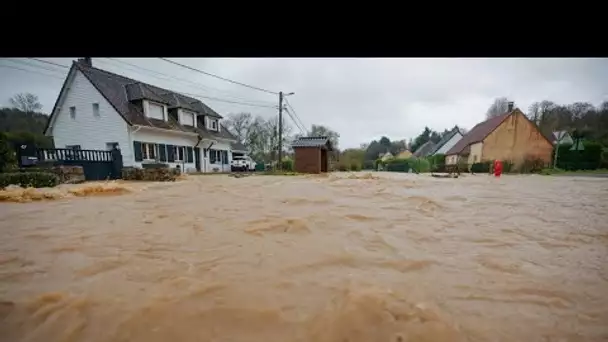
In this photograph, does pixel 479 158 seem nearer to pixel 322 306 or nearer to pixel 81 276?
pixel 322 306

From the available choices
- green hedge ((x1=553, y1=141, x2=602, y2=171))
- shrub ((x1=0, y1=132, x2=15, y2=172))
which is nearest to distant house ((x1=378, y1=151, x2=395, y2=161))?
green hedge ((x1=553, y1=141, x2=602, y2=171))

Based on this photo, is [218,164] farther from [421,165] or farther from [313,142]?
[421,165]

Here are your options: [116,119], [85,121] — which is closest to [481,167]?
[116,119]

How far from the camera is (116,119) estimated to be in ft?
17.8

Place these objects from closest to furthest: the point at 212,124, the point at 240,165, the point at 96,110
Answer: the point at 96,110, the point at 212,124, the point at 240,165

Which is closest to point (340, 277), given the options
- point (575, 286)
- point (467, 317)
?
point (467, 317)

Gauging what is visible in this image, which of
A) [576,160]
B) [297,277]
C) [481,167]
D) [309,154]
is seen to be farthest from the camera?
[309,154]

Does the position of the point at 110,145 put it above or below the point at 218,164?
above

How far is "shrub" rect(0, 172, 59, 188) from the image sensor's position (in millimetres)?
5246

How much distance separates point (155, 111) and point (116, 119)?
7.87ft

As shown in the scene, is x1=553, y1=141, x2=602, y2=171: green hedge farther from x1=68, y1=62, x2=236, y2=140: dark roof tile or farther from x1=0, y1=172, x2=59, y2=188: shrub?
x1=0, y1=172, x2=59, y2=188: shrub

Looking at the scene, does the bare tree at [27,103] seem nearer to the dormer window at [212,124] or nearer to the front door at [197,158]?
the front door at [197,158]

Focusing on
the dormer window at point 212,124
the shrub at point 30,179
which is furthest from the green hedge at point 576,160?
the dormer window at point 212,124

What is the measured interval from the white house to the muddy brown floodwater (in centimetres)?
137
